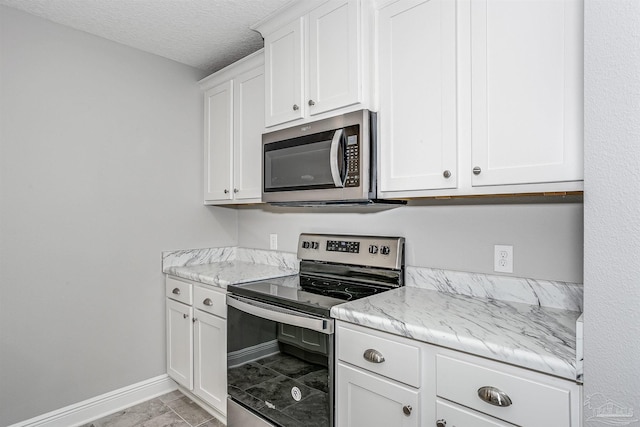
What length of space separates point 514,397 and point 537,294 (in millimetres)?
599

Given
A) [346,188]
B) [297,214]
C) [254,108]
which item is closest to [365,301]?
[346,188]

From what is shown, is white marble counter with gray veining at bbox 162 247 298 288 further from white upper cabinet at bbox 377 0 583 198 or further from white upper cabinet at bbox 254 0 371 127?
white upper cabinet at bbox 377 0 583 198

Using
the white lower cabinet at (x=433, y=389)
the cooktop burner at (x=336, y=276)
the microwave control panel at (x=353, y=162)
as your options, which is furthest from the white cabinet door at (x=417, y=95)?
the white lower cabinet at (x=433, y=389)

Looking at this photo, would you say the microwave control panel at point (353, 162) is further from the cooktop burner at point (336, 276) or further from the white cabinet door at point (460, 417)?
the white cabinet door at point (460, 417)

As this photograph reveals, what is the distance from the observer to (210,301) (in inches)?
87.5

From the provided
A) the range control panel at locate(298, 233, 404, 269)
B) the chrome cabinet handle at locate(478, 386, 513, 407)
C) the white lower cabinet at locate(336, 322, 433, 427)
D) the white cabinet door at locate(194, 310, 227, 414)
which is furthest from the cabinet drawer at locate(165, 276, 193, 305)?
the chrome cabinet handle at locate(478, 386, 513, 407)

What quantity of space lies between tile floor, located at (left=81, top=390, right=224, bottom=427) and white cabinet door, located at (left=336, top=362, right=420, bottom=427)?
116 centimetres

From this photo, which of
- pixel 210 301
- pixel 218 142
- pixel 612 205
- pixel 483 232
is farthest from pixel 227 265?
pixel 612 205

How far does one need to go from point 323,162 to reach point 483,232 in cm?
82

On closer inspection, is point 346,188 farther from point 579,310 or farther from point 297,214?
point 579,310

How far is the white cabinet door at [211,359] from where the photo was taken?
2.14 meters

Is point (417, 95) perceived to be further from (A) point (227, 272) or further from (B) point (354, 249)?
(A) point (227, 272)

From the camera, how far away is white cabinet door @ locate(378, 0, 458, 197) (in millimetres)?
1470

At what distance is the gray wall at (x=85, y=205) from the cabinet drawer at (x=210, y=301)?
0.50 metres
